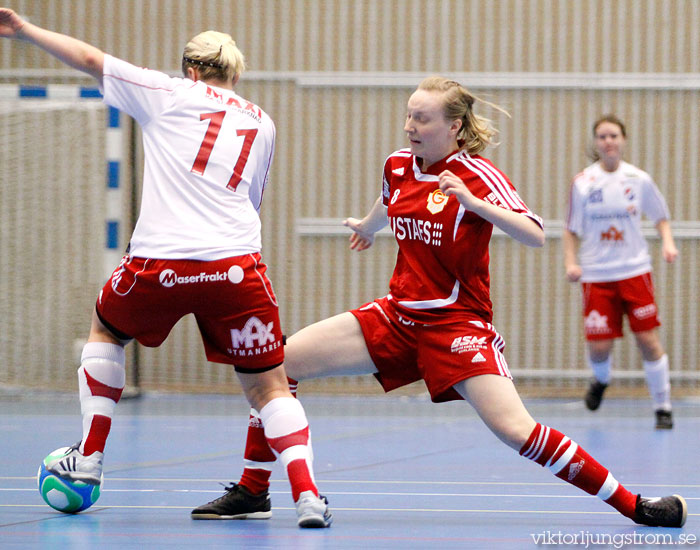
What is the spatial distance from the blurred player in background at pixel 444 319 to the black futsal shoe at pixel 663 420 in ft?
11.4

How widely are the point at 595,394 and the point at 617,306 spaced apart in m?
0.67

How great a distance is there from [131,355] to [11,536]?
5.92 m

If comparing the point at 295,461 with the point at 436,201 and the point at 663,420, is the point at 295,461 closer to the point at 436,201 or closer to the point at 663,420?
the point at 436,201

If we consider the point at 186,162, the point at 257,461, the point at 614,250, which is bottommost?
the point at 257,461

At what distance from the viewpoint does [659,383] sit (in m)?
7.31

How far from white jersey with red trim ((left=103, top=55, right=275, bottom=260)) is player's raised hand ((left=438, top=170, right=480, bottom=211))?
0.68 meters

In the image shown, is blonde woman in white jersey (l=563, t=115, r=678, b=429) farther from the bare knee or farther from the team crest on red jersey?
the bare knee

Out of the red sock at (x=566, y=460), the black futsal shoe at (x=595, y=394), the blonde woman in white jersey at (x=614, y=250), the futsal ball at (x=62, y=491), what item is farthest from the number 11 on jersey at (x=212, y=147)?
the black futsal shoe at (x=595, y=394)

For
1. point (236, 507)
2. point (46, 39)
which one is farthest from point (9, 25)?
point (236, 507)

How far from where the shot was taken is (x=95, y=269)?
9.12 metres

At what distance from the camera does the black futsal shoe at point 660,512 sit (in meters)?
3.78

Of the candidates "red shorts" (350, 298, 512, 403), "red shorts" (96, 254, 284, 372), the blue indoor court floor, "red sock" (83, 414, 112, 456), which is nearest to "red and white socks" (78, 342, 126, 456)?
"red sock" (83, 414, 112, 456)

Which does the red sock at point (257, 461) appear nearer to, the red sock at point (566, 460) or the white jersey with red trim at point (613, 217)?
the red sock at point (566, 460)

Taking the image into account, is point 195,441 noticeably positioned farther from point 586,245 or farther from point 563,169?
point 563,169
